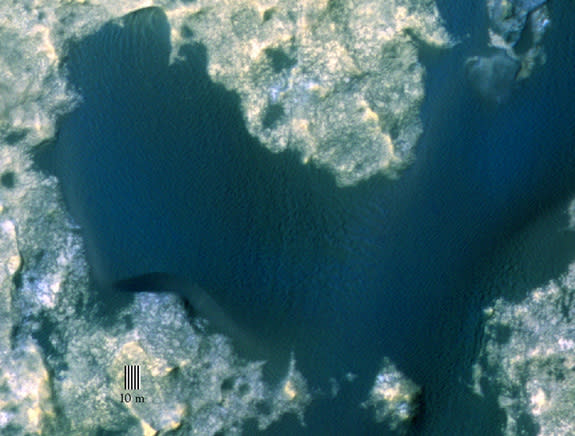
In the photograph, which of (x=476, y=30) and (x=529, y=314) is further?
(x=476, y=30)

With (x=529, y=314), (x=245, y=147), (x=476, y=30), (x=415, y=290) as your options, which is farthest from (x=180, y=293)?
(x=476, y=30)

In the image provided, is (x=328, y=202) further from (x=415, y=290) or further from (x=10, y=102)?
(x=10, y=102)

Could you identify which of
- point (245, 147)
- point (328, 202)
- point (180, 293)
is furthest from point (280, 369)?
point (245, 147)

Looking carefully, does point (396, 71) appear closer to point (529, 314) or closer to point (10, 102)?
point (529, 314)

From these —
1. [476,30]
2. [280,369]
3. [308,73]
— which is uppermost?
[476,30]

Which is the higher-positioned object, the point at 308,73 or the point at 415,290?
the point at 308,73

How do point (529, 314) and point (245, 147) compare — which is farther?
point (245, 147)
